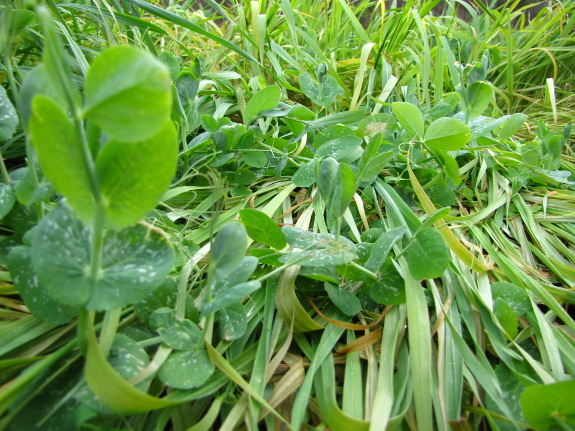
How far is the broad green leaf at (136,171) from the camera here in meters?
0.26

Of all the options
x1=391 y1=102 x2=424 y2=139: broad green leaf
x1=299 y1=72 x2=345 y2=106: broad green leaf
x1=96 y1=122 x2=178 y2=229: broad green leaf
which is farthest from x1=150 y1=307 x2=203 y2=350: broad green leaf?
x1=299 y1=72 x2=345 y2=106: broad green leaf

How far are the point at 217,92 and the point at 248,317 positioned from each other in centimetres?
56

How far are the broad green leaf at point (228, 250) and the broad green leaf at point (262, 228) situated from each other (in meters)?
0.12

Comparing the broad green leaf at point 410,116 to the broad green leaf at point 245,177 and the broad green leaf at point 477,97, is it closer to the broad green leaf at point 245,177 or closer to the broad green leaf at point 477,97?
the broad green leaf at point 477,97

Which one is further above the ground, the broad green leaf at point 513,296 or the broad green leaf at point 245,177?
the broad green leaf at point 245,177

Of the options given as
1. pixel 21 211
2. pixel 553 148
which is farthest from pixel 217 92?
pixel 553 148

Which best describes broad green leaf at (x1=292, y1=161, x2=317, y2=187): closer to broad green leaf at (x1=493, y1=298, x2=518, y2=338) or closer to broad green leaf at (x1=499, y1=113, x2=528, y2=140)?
broad green leaf at (x1=493, y1=298, x2=518, y2=338)

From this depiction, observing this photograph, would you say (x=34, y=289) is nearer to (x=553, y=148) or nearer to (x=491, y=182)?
(x=491, y=182)

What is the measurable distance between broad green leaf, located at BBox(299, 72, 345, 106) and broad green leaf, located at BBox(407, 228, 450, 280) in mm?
465

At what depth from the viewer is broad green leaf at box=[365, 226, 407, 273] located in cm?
45

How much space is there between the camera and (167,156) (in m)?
0.27

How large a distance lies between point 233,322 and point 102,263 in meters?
0.15

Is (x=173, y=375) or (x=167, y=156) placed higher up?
(x=167, y=156)

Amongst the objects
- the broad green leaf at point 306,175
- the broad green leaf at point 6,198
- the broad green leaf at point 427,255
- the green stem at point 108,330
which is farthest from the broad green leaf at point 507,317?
the broad green leaf at point 6,198
